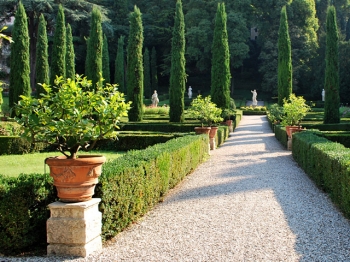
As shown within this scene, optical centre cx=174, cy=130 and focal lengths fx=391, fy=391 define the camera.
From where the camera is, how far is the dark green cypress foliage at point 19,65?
20.5 m

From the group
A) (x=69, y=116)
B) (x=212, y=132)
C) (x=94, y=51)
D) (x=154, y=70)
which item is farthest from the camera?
(x=154, y=70)

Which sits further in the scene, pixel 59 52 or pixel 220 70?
pixel 59 52

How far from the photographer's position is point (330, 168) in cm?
629

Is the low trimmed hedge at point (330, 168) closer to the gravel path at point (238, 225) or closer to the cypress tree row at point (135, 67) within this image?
the gravel path at point (238, 225)

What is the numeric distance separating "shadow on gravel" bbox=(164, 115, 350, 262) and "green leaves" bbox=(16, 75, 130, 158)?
7.78 feet

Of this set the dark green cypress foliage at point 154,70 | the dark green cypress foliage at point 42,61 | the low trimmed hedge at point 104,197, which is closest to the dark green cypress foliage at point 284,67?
the dark green cypress foliage at point 42,61

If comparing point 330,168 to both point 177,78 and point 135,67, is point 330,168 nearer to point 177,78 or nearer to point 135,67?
point 177,78

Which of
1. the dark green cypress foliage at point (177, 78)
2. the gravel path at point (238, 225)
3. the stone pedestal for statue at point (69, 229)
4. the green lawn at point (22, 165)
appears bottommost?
the gravel path at point (238, 225)

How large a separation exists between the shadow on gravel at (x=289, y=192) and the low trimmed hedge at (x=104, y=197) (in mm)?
836

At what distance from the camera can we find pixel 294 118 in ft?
47.1

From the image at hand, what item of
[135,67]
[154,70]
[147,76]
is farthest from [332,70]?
[154,70]

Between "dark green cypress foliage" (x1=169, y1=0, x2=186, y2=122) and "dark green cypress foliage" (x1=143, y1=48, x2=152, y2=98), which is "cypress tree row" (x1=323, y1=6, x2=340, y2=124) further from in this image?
"dark green cypress foliage" (x1=143, y1=48, x2=152, y2=98)

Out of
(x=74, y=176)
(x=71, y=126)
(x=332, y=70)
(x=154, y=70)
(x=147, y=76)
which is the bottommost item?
(x=74, y=176)

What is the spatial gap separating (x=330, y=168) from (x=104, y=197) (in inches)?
153
